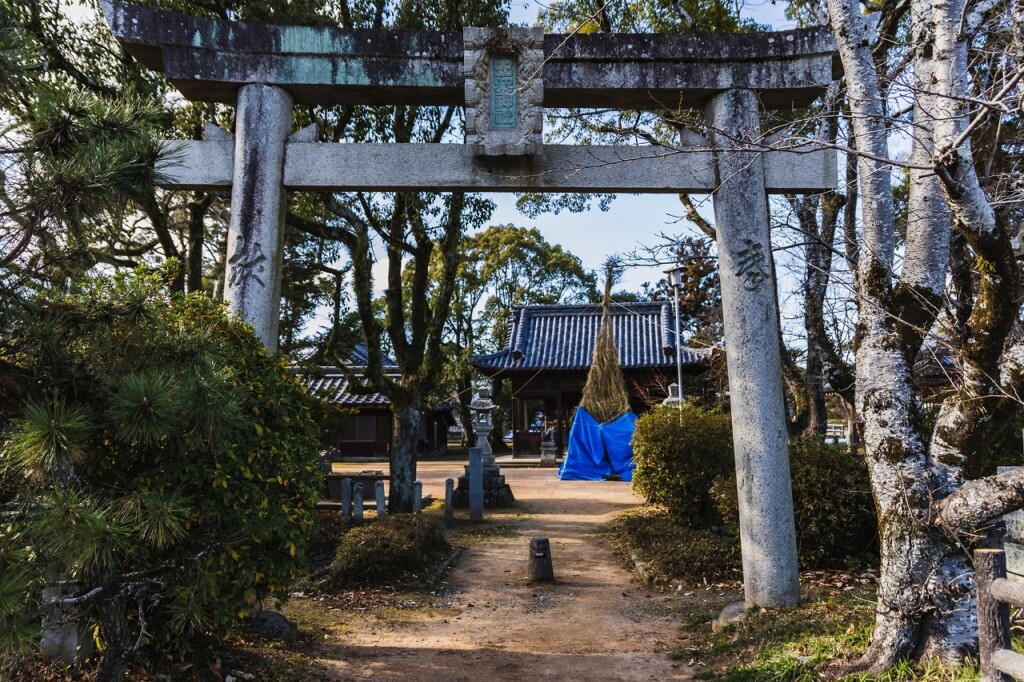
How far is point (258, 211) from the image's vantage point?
5.97 m

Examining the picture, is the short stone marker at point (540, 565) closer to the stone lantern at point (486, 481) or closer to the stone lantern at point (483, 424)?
the stone lantern at point (486, 481)

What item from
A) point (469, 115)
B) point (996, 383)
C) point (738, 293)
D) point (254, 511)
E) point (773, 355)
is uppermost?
point (469, 115)

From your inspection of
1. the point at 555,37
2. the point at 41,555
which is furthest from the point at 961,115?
the point at 41,555

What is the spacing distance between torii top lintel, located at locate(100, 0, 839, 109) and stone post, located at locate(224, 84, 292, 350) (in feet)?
0.89

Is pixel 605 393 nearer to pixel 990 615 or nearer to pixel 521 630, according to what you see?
pixel 521 630

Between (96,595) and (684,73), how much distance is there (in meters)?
5.74

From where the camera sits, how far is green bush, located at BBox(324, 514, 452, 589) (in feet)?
26.9

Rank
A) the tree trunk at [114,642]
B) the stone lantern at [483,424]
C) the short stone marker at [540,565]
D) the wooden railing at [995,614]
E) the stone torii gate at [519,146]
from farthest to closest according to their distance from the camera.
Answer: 1. the stone lantern at [483,424]
2. the short stone marker at [540,565]
3. the stone torii gate at [519,146]
4. the tree trunk at [114,642]
5. the wooden railing at [995,614]

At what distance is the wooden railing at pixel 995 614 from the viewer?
11.2ft

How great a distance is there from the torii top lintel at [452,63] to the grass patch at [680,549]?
17.0 ft

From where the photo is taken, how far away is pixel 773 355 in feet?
20.0

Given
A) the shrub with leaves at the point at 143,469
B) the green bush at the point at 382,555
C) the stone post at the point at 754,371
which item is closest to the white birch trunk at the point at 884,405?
the stone post at the point at 754,371

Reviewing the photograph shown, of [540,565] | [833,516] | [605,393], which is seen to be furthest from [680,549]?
[605,393]

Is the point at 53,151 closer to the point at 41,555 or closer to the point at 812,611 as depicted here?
the point at 41,555
